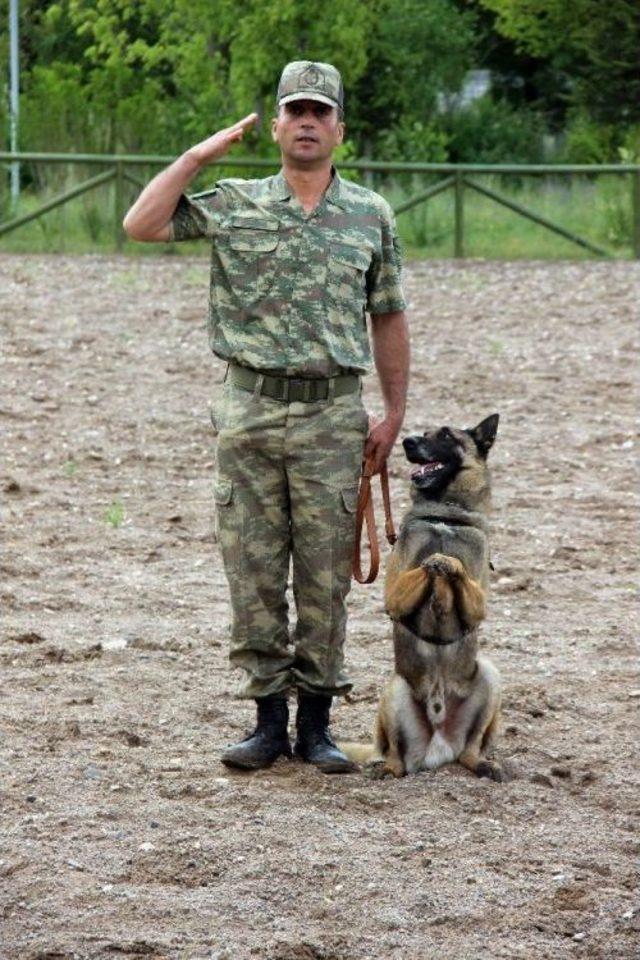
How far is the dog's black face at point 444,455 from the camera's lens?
579 cm

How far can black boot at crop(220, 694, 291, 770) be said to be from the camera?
5676 mm

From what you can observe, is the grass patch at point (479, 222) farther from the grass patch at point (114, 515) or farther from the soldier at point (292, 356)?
the soldier at point (292, 356)

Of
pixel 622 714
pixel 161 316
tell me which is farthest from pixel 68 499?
pixel 161 316

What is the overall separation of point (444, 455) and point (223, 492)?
2.60ft

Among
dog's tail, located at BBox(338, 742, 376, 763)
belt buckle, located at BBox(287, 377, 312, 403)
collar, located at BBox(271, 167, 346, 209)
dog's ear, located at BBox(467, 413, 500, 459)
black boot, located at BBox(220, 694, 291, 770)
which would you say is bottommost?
dog's tail, located at BBox(338, 742, 376, 763)

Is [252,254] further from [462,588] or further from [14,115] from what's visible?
[14,115]

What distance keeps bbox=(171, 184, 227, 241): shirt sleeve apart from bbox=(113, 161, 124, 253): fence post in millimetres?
14366

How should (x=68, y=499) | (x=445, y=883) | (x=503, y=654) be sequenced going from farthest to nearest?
1. (x=68, y=499)
2. (x=503, y=654)
3. (x=445, y=883)

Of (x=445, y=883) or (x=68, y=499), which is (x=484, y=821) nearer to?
(x=445, y=883)

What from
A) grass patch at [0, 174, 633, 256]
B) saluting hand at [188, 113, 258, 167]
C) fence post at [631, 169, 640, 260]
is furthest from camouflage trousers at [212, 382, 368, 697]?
fence post at [631, 169, 640, 260]

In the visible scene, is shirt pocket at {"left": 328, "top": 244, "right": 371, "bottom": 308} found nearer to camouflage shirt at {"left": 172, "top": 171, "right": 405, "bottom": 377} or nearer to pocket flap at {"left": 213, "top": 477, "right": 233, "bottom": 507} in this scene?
camouflage shirt at {"left": 172, "top": 171, "right": 405, "bottom": 377}

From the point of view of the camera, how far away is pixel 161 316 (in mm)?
15492

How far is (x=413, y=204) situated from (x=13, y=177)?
4.62 m

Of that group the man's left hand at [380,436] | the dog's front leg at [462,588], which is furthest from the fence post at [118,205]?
the dog's front leg at [462,588]
